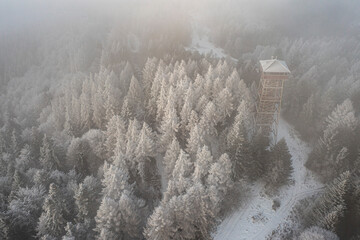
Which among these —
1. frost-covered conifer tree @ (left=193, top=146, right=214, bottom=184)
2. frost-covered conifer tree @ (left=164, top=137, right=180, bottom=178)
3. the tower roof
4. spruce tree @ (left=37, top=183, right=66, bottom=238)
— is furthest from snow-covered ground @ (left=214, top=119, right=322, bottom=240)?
spruce tree @ (left=37, top=183, right=66, bottom=238)

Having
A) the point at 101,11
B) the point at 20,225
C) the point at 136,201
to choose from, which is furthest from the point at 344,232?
the point at 101,11

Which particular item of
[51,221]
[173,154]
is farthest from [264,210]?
[51,221]

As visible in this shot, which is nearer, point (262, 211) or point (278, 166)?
point (278, 166)

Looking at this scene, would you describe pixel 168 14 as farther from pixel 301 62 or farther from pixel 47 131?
pixel 47 131

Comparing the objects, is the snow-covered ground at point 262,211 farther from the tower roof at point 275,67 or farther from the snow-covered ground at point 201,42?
the snow-covered ground at point 201,42

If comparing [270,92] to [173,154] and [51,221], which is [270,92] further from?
[51,221]

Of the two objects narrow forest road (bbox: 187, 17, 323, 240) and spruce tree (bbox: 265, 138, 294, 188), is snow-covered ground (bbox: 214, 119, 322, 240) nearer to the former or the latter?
narrow forest road (bbox: 187, 17, 323, 240)

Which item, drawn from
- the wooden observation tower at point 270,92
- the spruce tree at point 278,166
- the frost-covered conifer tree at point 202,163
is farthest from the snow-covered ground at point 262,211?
the wooden observation tower at point 270,92

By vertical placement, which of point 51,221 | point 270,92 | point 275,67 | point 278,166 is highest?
point 275,67
